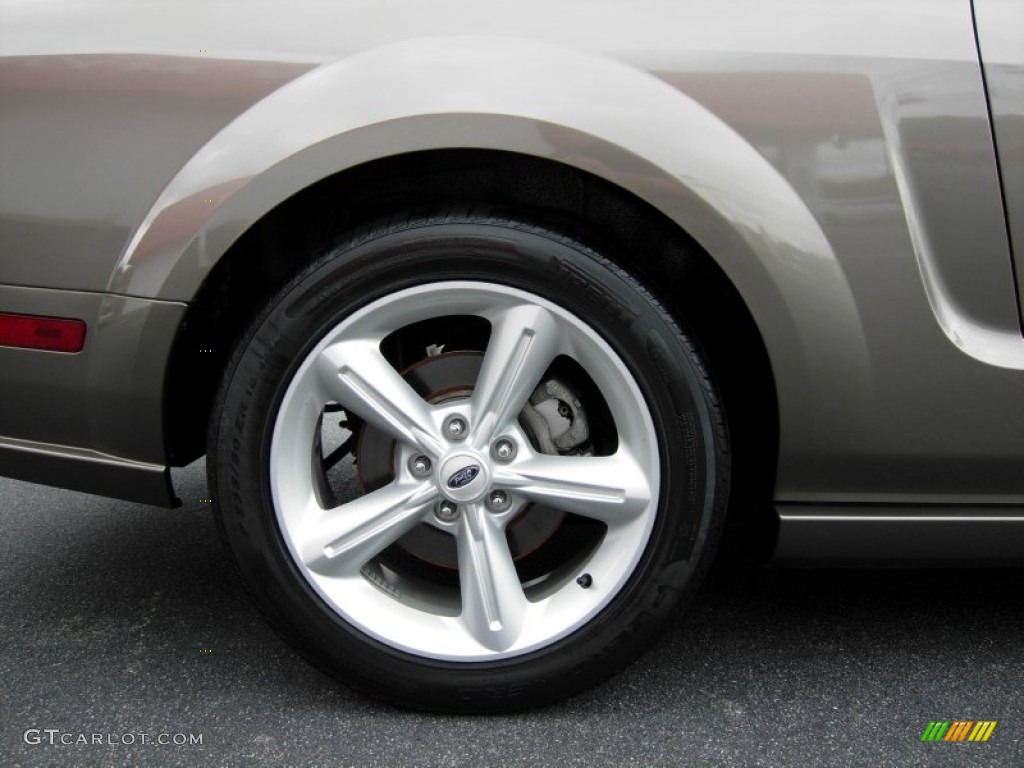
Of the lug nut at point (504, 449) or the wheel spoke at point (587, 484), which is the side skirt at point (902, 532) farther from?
the lug nut at point (504, 449)

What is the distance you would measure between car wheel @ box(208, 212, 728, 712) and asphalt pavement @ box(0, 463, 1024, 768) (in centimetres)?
10

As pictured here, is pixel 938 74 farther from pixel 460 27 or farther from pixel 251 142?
pixel 251 142

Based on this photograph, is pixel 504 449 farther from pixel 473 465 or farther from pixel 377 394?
pixel 377 394

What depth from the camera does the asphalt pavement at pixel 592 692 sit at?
1.35 meters

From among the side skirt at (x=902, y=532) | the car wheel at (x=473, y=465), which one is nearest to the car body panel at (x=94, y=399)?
the car wheel at (x=473, y=465)

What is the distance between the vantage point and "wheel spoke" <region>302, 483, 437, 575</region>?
141 cm

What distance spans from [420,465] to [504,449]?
0.14 m

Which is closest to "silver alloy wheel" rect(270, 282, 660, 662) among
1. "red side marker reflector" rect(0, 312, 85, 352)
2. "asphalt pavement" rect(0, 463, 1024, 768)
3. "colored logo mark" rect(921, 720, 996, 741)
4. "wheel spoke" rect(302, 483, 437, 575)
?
"wheel spoke" rect(302, 483, 437, 575)

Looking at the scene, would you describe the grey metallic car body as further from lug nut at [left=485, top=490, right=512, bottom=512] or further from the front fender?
lug nut at [left=485, top=490, right=512, bottom=512]

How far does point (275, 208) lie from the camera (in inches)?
51.6

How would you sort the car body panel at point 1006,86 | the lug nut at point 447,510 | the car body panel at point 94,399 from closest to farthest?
the car body panel at point 1006,86, the car body panel at point 94,399, the lug nut at point 447,510

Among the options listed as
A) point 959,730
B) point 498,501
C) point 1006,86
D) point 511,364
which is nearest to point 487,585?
point 498,501

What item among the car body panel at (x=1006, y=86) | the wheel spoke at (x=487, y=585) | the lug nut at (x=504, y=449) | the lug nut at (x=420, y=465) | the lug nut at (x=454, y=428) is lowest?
the wheel spoke at (x=487, y=585)

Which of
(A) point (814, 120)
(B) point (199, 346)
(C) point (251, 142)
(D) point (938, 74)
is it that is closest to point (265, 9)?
Result: (C) point (251, 142)
